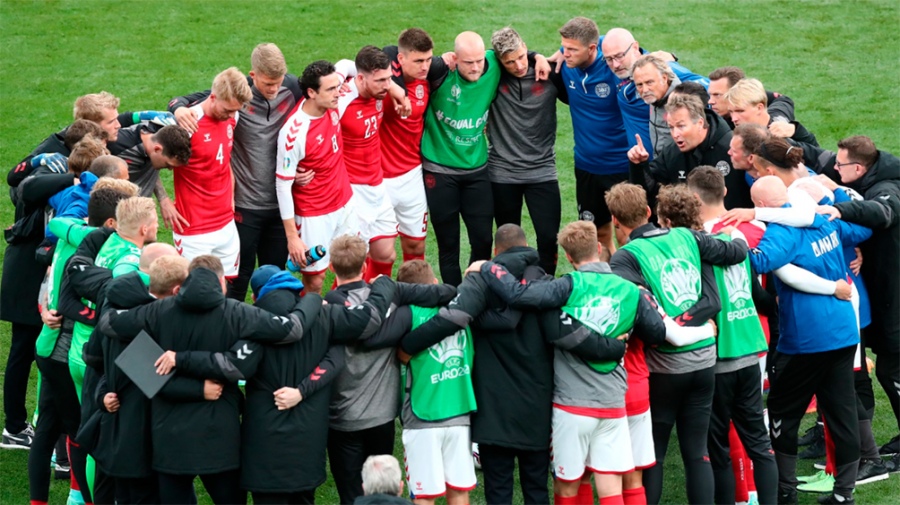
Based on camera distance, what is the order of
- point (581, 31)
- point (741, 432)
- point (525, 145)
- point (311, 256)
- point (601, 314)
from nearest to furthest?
1. point (601, 314)
2. point (741, 432)
3. point (311, 256)
4. point (581, 31)
5. point (525, 145)

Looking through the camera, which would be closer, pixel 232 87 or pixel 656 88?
pixel 232 87

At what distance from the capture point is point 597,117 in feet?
31.0

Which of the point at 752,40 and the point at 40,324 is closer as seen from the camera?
the point at 40,324

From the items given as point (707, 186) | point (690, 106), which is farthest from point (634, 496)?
point (690, 106)

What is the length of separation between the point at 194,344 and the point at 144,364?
0.27 meters

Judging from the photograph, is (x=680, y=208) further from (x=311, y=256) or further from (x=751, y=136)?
(x=311, y=256)

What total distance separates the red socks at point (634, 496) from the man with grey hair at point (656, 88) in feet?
9.70

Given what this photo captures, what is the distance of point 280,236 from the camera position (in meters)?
9.13

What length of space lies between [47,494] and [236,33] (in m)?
9.75

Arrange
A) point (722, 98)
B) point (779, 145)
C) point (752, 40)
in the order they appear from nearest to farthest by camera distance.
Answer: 1. point (779, 145)
2. point (722, 98)
3. point (752, 40)

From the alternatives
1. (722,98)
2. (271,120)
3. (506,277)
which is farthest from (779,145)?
(271,120)

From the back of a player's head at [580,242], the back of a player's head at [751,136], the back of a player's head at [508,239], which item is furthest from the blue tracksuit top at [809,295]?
the back of a player's head at [508,239]

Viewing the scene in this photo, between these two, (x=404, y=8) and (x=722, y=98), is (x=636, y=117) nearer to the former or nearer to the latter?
(x=722, y=98)

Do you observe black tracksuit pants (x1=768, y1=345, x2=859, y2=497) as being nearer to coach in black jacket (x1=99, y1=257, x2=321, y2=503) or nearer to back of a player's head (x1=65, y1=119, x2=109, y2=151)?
coach in black jacket (x1=99, y1=257, x2=321, y2=503)
